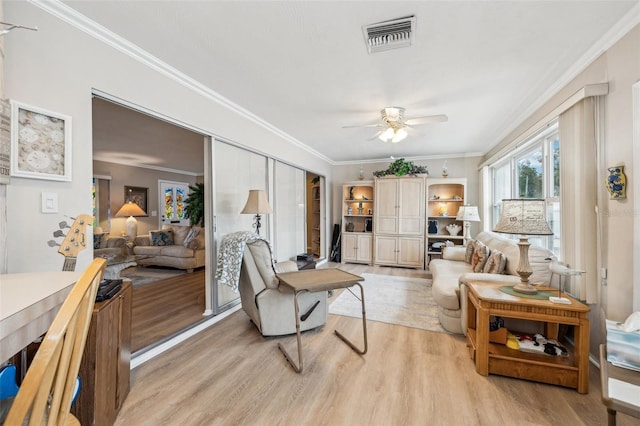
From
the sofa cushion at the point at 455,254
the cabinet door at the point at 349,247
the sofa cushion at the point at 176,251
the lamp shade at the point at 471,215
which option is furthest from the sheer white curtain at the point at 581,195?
the sofa cushion at the point at 176,251

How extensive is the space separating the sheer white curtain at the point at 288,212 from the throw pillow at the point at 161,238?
3.00 metres

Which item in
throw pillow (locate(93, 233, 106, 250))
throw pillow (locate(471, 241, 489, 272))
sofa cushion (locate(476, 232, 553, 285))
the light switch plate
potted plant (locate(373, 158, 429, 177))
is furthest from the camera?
potted plant (locate(373, 158, 429, 177))

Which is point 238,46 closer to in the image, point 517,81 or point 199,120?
point 199,120

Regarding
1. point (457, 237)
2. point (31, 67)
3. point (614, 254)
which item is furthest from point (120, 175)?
point (614, 254)

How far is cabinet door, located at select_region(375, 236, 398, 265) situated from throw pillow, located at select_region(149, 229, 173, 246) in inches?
182

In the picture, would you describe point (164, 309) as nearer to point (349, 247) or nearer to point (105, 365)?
point (105, 365)

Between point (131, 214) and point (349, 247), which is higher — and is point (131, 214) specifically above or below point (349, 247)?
Answer: above

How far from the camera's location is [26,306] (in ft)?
2.48

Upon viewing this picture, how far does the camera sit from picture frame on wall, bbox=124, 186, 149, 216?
636cm

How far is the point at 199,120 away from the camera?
8.59ft

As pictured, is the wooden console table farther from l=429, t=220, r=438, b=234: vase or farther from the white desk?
l=429, t=220, r=438, b=234: vase

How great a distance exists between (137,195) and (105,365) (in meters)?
6.31

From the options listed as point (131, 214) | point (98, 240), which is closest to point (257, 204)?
point (98, 240)

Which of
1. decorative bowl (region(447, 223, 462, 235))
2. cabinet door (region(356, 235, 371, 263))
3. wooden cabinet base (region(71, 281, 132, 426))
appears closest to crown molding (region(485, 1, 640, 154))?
decorative bowl (region(447, 223, 462, 235))
